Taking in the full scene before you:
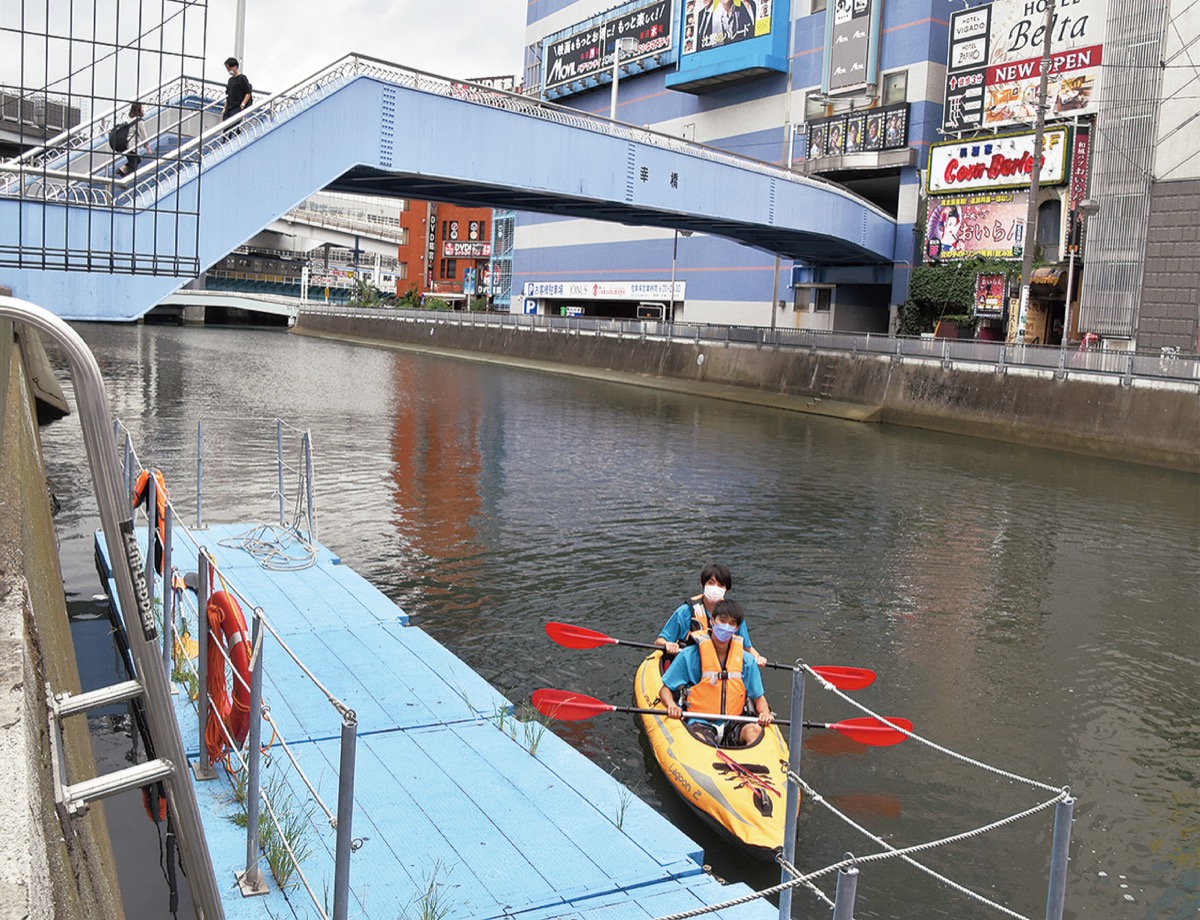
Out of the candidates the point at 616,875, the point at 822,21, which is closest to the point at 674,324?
the point at 822,21

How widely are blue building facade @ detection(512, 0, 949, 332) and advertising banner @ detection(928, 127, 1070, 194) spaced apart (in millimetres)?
2648

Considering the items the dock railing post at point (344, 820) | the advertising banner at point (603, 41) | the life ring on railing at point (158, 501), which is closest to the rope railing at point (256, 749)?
the dock railing post at point (344, 820)

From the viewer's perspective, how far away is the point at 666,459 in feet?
84.3

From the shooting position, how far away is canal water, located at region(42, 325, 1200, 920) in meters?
8.09

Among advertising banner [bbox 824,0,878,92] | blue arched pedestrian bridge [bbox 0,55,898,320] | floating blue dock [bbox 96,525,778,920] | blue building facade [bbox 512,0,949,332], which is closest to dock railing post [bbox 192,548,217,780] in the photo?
floating blue dock [bbox 96,525,778,920]

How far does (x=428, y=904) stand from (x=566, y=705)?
124 inches

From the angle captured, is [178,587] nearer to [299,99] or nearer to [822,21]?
[299,99]

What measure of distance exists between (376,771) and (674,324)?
42.6 metres

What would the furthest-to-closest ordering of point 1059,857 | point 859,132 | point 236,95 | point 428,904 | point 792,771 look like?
point 859,132 → point 236,95 → point 428,904 → point 792,771 → point 1059,857

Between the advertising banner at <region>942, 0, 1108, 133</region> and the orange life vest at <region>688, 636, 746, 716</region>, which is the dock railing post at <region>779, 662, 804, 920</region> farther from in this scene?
the advertising banner at <region>942, 0, 1108, 133</region>

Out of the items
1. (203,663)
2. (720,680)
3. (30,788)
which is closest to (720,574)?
(720,680)

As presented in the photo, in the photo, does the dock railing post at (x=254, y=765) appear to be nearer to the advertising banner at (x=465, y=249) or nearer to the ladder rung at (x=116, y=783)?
the ladder rung at (x=116, y=783)

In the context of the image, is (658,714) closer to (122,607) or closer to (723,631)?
(723,631)

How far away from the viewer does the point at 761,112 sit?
181ft
